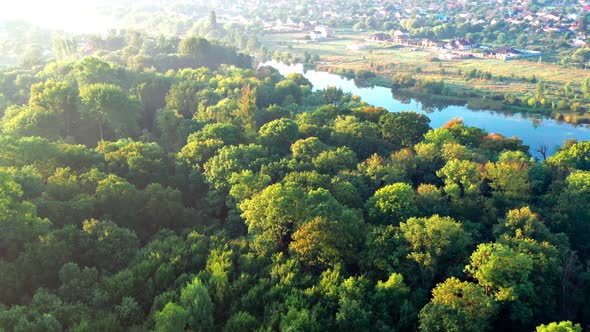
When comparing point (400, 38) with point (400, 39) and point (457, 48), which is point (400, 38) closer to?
point (400, 39)

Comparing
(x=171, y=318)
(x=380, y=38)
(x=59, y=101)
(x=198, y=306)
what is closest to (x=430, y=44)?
(x=380, y=38)

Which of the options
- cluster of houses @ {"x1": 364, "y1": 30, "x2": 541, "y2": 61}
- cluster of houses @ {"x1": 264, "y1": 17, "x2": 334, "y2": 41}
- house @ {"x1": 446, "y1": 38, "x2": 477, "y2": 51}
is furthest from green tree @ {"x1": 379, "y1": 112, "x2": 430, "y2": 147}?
cluster of houses @ {"x1": 264, "y1": 17, "x2": 334, "y2": 41}

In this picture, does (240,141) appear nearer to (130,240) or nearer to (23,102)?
(130,240)

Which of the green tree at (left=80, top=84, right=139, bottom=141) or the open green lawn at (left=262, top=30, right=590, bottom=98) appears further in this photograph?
the open green lawn at (left=262, top=30, right=590, bottom=98)

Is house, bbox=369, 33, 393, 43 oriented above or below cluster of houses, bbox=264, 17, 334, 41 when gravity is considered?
below

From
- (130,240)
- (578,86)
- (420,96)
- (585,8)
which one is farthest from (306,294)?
(585,8)

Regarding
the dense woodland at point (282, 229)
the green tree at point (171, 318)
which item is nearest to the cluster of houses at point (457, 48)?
the dense woodland at point (282, 229)

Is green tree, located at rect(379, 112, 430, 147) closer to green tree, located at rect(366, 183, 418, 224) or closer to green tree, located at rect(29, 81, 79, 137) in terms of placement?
green tree, located at rect(366, 183, 418, 224)
